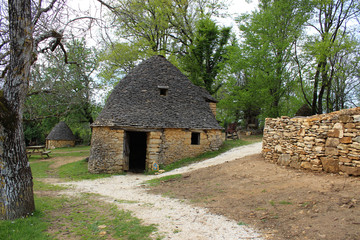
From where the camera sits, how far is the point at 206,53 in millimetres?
22562

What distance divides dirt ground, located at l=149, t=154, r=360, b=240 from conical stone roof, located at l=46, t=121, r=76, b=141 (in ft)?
75.8

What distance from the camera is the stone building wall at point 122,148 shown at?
12.4 m

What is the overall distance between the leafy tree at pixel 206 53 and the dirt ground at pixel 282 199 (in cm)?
1524

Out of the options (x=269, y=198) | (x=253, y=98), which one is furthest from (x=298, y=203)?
(x=253, y=98)

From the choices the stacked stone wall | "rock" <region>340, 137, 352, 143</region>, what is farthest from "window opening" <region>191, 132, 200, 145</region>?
"rock" <region>340, 137, 352, 143</region>

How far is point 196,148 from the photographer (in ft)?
45.9

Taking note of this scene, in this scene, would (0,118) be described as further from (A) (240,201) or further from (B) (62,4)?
(A) (240,201)

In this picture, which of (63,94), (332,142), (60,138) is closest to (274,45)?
(332,142)

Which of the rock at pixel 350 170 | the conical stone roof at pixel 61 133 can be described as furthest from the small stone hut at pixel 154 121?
the conical stone roof at pixel 61 133

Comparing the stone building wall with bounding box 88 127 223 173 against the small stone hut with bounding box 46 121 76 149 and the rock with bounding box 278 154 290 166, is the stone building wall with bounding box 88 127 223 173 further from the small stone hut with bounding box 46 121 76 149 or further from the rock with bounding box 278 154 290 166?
the small stone hut with bounding box 46 121 76 149

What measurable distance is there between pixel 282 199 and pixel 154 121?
8.81m

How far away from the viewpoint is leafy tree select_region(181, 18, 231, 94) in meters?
22.2

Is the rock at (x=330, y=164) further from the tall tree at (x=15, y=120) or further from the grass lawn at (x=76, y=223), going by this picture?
the tall tree at (x=15, y=120)

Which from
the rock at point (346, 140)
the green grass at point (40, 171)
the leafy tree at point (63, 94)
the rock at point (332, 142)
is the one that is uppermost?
the leafy tree at point (63, 94)
